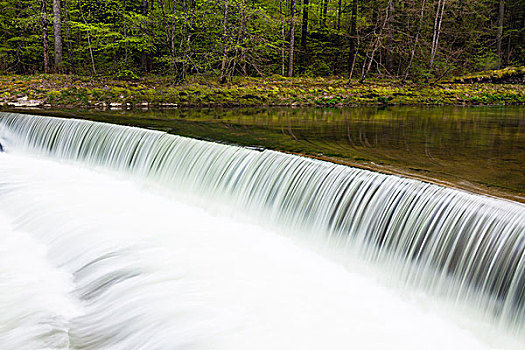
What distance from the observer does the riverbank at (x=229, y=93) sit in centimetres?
1127

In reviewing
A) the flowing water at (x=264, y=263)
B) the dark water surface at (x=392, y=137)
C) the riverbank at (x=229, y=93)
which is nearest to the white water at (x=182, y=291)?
the flowing water at (x=264, y=263)

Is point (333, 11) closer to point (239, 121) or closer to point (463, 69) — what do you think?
point (463, 69)

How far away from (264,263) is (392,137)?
3596 mm

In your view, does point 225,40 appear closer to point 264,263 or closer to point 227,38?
point 227,38

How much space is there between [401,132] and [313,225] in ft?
12.2

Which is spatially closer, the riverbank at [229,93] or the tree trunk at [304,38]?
the riverbank at [229,93]

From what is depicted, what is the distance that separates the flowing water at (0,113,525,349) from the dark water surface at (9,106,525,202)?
21.6 inches

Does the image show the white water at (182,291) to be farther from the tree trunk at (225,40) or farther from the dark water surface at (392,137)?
the tree trunk at (225,40)

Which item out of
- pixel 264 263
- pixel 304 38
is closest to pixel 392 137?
pixel 264 263

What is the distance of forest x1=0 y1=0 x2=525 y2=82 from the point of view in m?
14.2

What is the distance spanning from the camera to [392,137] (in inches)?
269

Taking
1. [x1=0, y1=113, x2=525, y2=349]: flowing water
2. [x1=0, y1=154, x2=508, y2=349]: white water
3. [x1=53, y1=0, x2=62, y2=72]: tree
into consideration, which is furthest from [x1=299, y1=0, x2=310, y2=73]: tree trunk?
[x1=0, y1=154, x2=508, y2=349]: white water

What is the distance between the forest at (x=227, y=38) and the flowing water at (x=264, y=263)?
30.3 feet

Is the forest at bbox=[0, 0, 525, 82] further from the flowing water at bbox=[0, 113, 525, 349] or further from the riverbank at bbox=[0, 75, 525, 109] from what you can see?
the flowing water at bbox=[0, 113, 525, 349]
